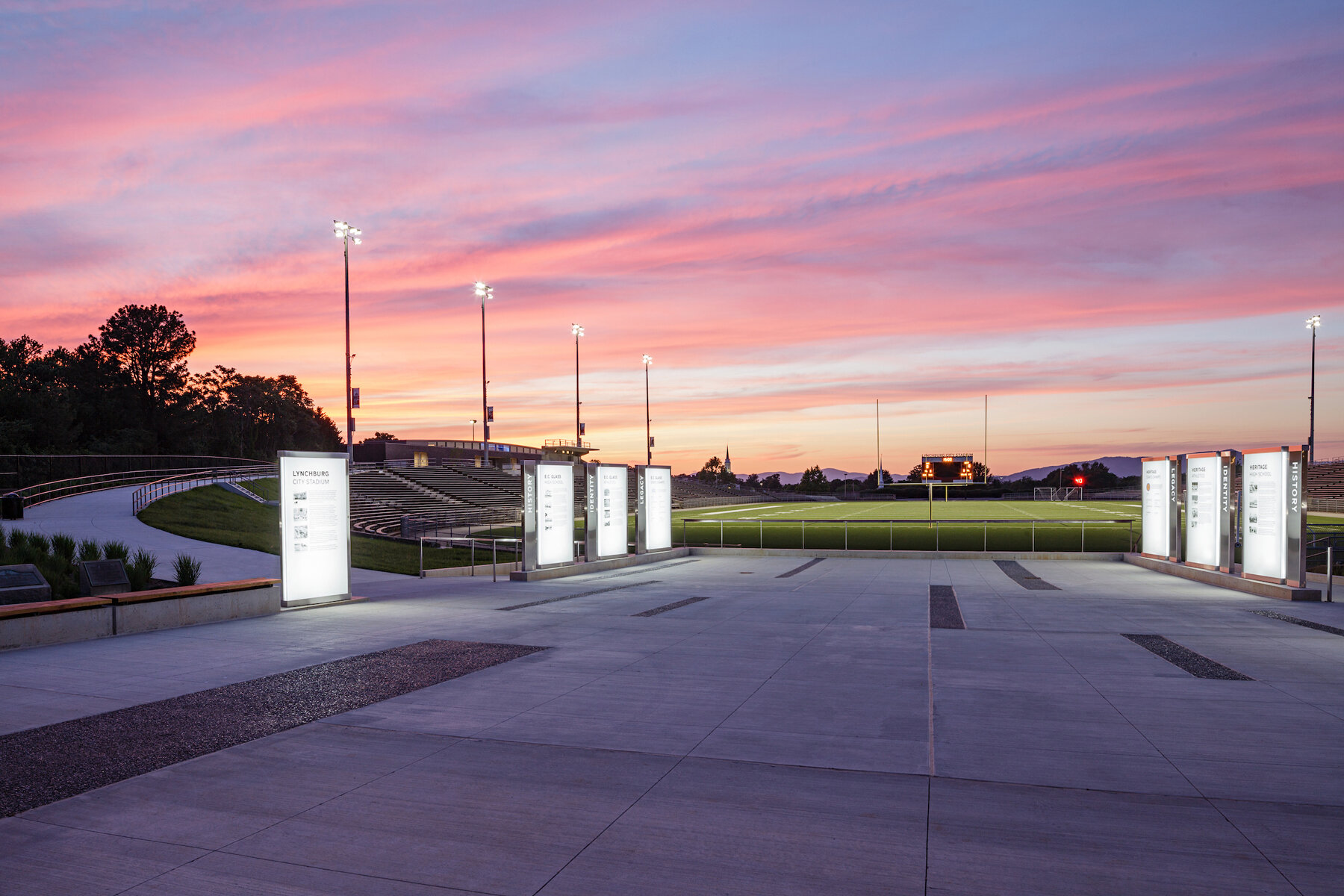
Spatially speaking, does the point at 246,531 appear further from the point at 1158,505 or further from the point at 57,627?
the point at 1158,505

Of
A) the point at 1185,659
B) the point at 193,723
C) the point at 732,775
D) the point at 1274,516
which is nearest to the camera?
the point at 732,775

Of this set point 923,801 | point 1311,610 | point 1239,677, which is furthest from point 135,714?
point 1311,610

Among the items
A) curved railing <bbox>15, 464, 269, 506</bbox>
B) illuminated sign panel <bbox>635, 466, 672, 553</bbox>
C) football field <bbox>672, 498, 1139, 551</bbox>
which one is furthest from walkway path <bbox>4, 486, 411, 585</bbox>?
football field <bbox>672, 498, 1139, 551</bbox>

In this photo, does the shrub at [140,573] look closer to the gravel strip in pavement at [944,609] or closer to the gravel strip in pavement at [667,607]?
the gravel strip in pavement at [667,607]

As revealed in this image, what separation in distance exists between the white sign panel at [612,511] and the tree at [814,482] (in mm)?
104286

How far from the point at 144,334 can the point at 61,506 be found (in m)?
55.3

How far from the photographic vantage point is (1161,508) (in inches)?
875

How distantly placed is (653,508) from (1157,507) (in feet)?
45.7

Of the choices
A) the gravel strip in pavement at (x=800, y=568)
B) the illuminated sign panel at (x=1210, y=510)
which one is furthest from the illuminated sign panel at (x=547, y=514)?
the illuminated sign panel at (x=1210, y=510)

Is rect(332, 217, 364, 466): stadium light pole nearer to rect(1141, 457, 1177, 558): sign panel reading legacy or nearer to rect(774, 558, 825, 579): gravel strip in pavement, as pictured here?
rect(774, 558, 825, 579): gravel strip in pavement

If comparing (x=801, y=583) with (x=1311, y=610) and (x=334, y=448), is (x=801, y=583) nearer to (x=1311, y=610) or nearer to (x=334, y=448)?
(x=1311, y=610)

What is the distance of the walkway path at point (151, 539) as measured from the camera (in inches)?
740

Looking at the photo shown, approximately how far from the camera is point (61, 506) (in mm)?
33844

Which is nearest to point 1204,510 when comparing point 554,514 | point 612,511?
point 612,511
